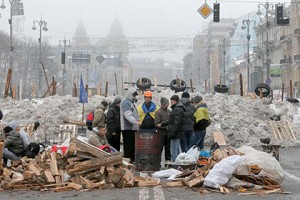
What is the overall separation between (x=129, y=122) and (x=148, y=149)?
1.15 metres

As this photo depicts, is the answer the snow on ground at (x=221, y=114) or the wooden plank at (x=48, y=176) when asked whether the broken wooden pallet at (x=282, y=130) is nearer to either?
the snow on ground at (x=221, y=114)

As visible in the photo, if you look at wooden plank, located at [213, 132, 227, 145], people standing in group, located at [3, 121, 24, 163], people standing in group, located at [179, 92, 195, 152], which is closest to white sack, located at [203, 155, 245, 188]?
people standing in group, located at [179, 92, 195, 152]

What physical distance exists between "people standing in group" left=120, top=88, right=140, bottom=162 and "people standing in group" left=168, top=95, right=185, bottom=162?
2.64ft

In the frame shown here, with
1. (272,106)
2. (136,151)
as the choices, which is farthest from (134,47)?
(136,151)

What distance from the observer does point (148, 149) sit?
41.1 ft

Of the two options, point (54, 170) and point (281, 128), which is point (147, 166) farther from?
point (281, 128)

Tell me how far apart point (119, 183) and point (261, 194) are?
2.38 m

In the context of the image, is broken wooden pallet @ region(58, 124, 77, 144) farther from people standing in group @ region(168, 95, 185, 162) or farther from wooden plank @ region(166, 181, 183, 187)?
wooden plank @ region(166, 181, 183, 187)

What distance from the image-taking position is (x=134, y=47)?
105 m

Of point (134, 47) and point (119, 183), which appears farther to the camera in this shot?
point (134, 47)

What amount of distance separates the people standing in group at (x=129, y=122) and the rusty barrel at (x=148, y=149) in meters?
0.67

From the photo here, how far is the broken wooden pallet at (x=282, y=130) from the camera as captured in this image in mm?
24328

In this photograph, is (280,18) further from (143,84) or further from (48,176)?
(48,176)

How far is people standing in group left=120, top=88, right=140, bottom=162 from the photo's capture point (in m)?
13.3
